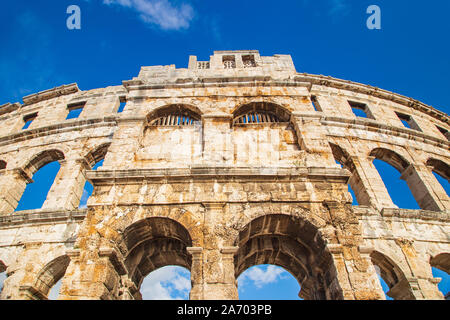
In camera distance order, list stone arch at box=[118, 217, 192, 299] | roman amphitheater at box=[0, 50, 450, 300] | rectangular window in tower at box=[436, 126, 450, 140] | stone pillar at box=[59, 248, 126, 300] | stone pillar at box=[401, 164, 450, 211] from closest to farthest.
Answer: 1. stone pillar at box=[59, 248, 126, 300]
2. roman amphitheater at box=[0, 50, 450, 300]
3. stone arch at box=[118, 217, 192, 299]
4. stone pillar at box=[401, 164, 450, 211]
5. rectangular window in tower at box=[436, 126, 450, 140]

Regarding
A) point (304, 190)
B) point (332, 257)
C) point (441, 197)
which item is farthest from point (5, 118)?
point (441, 197)

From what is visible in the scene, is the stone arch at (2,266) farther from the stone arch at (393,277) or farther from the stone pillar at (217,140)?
the stone arch at (393,277)

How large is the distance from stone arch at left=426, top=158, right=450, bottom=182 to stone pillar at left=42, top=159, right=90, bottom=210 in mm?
13482

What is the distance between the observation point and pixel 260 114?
920 centimetres

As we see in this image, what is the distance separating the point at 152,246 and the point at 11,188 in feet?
21.0

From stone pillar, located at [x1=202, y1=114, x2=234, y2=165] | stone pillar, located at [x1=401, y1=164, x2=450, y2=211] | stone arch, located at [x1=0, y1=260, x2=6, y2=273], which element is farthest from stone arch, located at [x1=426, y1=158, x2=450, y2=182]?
stone arch, located at [x1=0, y1=260, x2=6, y2=273]

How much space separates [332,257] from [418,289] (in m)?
3.35

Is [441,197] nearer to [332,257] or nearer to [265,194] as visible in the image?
[332,257]

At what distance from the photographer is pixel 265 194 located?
659 cm

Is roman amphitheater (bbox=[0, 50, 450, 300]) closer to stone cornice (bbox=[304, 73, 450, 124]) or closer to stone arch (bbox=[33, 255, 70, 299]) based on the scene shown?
stone arch (bbox=[33, 255, 70, 299])

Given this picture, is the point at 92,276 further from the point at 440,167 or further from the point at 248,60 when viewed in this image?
the point at 440,167

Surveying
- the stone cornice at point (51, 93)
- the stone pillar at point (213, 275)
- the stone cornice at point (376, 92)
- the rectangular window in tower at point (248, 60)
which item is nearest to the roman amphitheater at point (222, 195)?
the stone pillar at point (213, 275)

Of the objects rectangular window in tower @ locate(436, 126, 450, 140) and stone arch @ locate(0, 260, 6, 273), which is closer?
stone arch @ locate(0, 260, 6, 273)

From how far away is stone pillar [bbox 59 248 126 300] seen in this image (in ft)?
17.3
